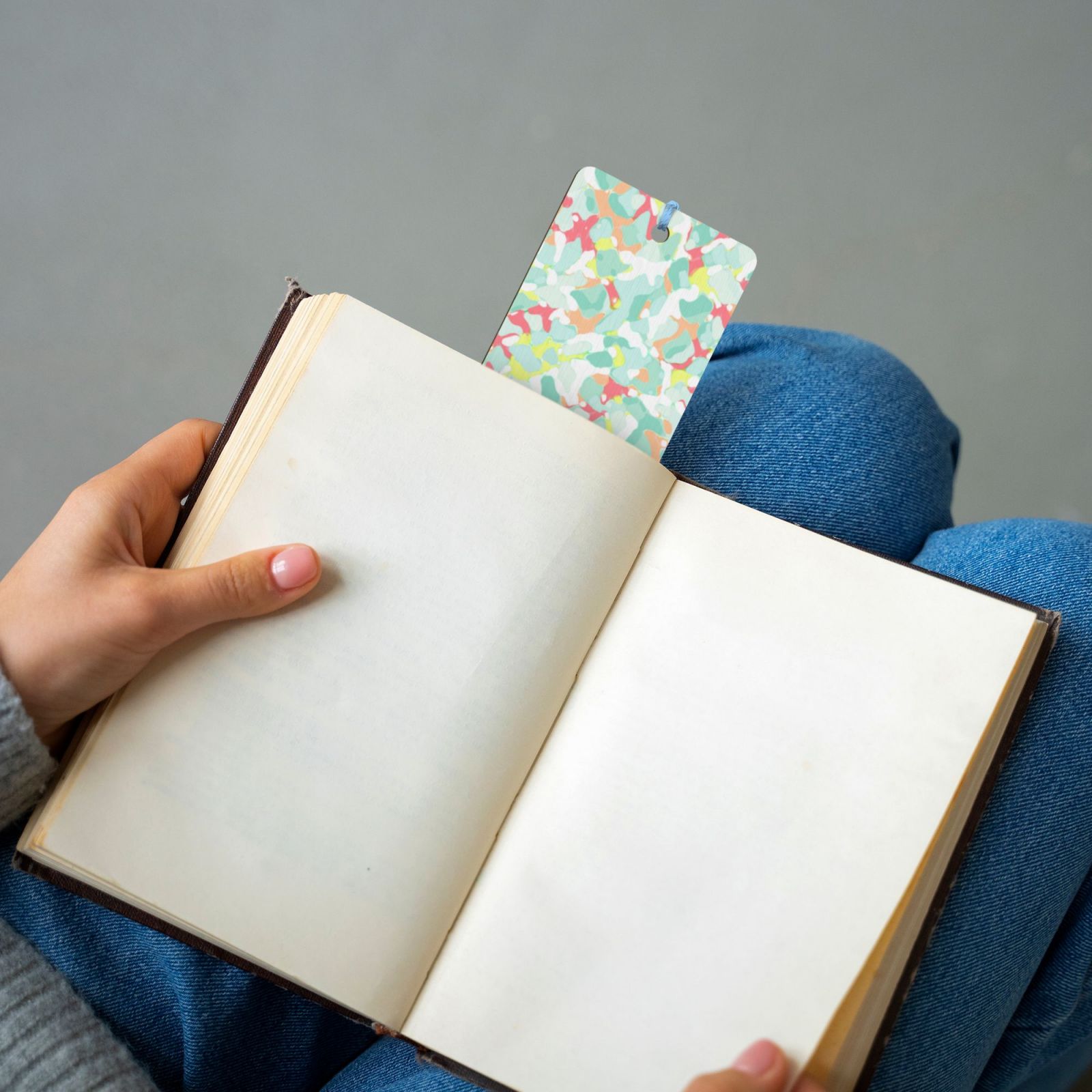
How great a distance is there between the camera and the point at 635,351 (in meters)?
0.57

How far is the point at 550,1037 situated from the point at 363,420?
39 cm

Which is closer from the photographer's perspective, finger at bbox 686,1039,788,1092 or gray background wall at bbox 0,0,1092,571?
finger at bbox 686,1039,788,1092

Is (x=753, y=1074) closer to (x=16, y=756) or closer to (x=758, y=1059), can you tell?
(x=758, y=1059)

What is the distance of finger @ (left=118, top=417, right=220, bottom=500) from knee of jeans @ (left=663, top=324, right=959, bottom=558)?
34 cm

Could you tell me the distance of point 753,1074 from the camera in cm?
49

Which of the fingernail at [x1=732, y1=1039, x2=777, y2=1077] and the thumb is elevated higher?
the thumb

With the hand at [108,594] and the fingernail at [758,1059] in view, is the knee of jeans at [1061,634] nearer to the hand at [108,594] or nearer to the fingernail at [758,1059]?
the fingernail at [758,1059]

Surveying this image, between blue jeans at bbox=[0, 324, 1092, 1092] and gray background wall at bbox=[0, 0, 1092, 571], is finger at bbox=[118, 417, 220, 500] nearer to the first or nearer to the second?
blue jeans at bbox=[0, 324, 1092, 1092]

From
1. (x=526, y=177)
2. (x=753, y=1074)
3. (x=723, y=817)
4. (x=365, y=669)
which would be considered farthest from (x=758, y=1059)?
(x=526, y=177)

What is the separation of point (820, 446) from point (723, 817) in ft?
0.98

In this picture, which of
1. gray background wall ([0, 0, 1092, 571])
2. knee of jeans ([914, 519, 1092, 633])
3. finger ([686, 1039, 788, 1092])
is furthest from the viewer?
gray background wall ([0, 0, 1092, 571])

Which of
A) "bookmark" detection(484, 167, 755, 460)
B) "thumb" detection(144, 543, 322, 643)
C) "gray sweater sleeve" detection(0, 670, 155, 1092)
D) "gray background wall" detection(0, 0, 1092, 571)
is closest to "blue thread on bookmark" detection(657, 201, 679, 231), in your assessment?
"bookmark" detection(484, 167, 755, 460)

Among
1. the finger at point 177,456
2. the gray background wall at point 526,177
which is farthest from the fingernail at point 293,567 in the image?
the gray background wall at point 526,177

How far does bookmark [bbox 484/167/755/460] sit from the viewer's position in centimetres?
57
